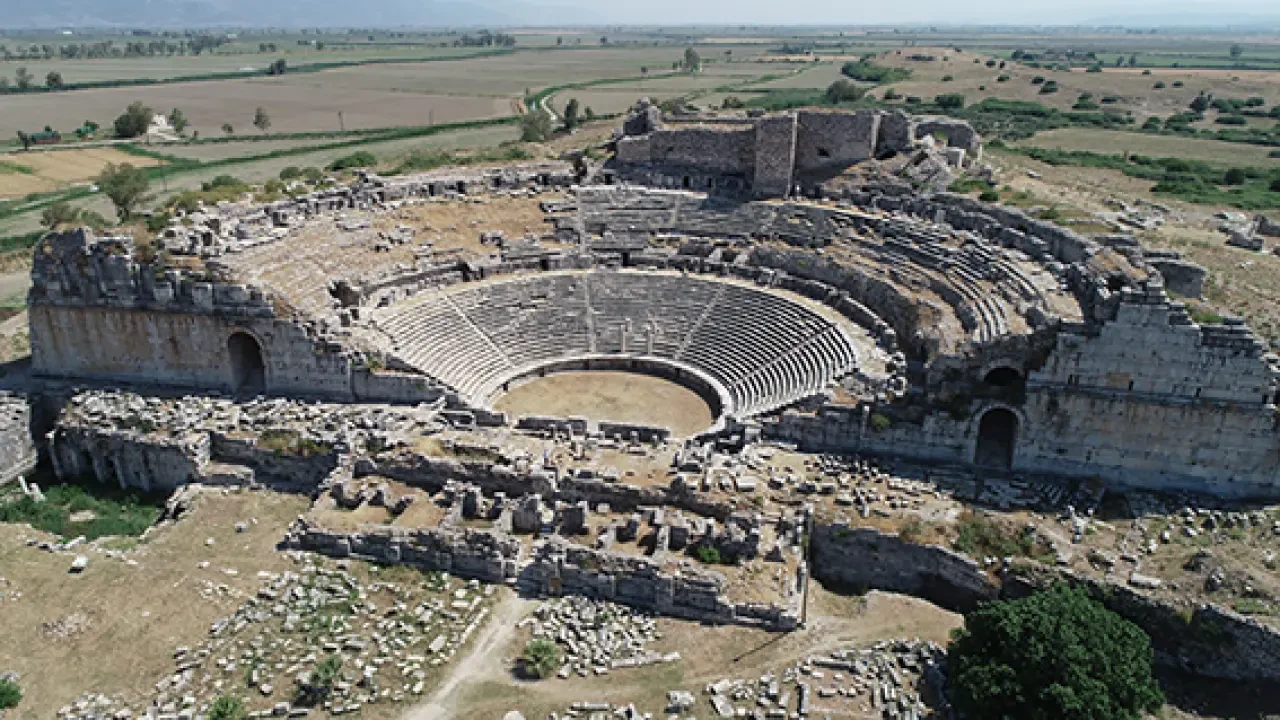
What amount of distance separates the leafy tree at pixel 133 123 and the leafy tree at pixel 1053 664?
9007 centimetres

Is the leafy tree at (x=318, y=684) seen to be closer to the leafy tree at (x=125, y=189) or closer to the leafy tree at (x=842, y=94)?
the leafy tree at (x=125, y=189)

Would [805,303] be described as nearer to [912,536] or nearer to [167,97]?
[912,536]

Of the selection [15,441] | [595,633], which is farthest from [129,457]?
[595,633]

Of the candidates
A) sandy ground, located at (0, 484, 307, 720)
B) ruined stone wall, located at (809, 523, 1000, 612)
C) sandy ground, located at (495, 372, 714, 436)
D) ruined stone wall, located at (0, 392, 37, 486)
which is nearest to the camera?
sandy ground, located at (0, 484, 307, 720)

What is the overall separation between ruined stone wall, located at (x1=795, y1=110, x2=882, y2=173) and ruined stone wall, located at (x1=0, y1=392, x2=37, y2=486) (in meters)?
→ 32.5

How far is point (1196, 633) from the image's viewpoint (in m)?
17.8

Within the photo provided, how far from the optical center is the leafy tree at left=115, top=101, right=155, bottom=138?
264 feet

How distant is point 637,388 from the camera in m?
30.5

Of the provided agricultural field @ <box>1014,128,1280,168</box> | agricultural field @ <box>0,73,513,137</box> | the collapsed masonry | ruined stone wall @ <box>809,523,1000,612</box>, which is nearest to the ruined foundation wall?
ruined stone wall @ <box>809,523,1000,612</box>

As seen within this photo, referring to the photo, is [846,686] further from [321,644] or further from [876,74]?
[876,74]

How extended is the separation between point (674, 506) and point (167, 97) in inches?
4906

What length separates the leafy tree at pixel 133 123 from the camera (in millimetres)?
80394

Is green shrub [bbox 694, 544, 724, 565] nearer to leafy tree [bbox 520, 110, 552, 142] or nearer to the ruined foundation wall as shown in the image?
the ruined foundation wall

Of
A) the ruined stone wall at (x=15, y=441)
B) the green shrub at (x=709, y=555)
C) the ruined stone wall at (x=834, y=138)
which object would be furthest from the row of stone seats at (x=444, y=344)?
the ruined stone wall at (x=834, y=138)
